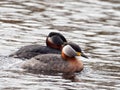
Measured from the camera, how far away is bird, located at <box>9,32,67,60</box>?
663 inches

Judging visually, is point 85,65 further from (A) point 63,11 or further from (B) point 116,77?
(A) point 63,11

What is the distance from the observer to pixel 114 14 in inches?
893

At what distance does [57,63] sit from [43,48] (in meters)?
1.26

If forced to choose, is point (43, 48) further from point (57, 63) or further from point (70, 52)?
point (57, 63)

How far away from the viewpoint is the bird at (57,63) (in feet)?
51.8

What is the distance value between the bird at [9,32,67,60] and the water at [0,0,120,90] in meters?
0.35

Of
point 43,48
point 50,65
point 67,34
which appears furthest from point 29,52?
point 67,34

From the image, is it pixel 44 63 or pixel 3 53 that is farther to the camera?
pixel 3 53

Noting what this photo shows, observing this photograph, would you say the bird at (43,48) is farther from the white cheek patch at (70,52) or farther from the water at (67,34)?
the white cheek patch at (70,52)

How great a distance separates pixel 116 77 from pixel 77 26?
19.7ft

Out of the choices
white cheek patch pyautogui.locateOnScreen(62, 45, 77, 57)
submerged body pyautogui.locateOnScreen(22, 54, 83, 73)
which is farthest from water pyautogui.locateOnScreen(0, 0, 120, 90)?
white cheek patch pyautogui.locateOnScreen(62, 45, 77, 57)

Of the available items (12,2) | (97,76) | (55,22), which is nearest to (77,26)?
(55,22)

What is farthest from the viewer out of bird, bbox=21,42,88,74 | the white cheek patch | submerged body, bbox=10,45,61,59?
submerged body, bbox=10,45,61,59

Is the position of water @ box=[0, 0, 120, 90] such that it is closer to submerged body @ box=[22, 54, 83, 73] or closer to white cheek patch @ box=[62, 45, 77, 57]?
submerged body @ box=[22, 54, 83, 73]
